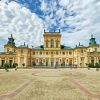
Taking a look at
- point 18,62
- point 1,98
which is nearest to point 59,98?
point 1,98

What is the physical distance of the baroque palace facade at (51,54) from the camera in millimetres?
75625

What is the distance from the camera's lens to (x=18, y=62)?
7512 centimetres

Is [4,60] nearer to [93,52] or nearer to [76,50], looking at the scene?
[76,50]

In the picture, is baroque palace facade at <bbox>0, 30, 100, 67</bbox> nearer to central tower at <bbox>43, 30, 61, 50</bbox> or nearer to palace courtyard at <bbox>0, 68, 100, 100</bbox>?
central tower at <bbox>43, 30, 61, 50</bbox>

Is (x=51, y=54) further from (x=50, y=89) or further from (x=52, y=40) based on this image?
(x=50, y=89)

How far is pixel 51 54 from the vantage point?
78625 millimetres

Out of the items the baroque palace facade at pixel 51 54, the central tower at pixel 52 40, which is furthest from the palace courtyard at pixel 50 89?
the central tower at pixel 52 40

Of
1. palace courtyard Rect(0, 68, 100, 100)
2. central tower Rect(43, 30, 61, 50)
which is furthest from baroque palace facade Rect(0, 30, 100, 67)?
palace courtyard Rect(0, 68, 100, 100)

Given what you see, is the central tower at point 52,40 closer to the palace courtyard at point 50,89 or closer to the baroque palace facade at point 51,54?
the baroque palace facade at point 51,54

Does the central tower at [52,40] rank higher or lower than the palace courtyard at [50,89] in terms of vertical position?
higher

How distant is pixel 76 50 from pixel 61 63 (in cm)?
951

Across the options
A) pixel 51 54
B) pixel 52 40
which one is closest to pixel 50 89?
pixel 51 54

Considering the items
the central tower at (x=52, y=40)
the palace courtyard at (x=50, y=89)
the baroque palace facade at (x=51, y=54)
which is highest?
the central tower at (x=52, y=40)

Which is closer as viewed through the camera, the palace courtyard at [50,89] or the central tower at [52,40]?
the palace courtyard at [50,89]
